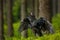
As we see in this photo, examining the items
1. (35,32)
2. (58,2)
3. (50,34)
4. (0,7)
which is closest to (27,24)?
(35,32)

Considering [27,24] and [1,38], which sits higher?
[27,24]

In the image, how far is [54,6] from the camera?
87.8 feet

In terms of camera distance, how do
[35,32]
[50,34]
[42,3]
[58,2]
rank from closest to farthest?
[50,34]
[35,32]
[42,3]
[58,2]

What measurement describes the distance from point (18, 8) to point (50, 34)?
1883 centimetres

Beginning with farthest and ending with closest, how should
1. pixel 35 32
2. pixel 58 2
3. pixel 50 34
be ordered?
1. pixel 58 2
2. pixel 35 32
3. pixel 50 34

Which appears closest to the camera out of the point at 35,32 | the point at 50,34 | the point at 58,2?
the point at 50,34

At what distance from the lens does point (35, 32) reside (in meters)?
7.96

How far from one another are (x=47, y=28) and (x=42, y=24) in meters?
0.18

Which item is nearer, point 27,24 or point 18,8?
point 27,24

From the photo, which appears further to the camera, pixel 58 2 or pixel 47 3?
pixel 58 2

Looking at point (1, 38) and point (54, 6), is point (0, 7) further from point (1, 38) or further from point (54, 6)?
Answer: point (54, 6)

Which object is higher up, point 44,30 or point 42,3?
point 42,3

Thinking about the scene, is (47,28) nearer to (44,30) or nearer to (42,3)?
(44,30)

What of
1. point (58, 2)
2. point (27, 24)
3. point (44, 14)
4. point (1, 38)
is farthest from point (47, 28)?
point (58, 2)
